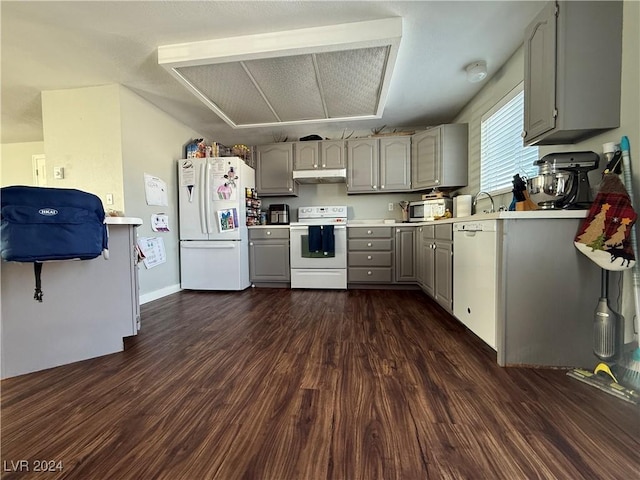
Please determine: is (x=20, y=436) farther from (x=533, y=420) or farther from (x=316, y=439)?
(x=533, y=420)

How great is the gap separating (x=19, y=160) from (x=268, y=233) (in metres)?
4.58

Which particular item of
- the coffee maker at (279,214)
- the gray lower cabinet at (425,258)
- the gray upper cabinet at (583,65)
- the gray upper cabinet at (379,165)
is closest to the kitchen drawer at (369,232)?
the gray lower cabinet at (425,258)

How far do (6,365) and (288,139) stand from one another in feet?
12.5

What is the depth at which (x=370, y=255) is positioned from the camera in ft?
11.6

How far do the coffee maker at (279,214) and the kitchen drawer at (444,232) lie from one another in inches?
86.3

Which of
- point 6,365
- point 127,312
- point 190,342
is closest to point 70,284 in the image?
point 127,312

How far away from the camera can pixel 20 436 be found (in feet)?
3.32

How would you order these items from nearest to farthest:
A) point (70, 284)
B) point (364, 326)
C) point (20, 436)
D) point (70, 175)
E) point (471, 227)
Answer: point (20, 436)
point (70, 284)
point (471, 227)
point (364, 326)
point (70, 175)

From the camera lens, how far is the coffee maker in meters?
3.95

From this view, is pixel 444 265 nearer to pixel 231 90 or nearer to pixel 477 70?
pixel 477 70

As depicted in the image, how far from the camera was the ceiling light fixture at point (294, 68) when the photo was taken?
1960mm

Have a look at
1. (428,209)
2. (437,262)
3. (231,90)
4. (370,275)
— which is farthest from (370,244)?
(231,90)

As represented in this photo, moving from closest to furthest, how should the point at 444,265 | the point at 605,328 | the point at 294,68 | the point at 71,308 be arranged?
the point at 605,328
the point at 71,308
the point at 294,68
the point at 444,265

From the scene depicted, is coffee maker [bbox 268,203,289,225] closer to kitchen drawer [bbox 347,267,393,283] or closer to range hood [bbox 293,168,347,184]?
range hood [bbox 293,168,347,184]
